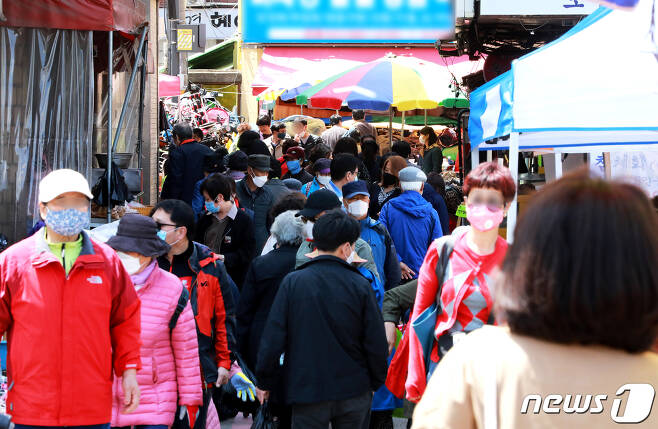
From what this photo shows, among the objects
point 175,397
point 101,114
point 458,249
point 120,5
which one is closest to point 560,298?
point 458,249

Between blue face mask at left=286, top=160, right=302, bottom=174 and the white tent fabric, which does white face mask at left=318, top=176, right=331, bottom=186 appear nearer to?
blue face mask at left=286, top=160, right=302, bottom=174

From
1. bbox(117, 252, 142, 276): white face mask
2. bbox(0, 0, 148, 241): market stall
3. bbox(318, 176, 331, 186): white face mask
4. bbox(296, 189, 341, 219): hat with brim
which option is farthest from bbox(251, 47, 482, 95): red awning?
bbox(117, 252, 142, 276): white face mask

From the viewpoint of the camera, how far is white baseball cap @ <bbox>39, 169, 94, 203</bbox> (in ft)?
14.0

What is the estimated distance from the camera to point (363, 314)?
4.87 metres

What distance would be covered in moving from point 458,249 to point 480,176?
431mm

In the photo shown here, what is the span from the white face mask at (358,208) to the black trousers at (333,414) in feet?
7.15

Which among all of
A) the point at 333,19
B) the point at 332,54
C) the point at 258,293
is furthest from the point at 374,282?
the point at 332,54

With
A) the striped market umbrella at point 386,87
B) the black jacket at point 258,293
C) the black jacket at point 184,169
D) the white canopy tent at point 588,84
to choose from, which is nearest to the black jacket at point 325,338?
the black jacket at point 258,293

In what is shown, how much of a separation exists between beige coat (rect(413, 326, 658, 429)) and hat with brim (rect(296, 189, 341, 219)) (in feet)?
13.4

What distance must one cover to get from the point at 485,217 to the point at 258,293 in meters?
1.95

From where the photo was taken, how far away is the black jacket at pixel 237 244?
25.2ft

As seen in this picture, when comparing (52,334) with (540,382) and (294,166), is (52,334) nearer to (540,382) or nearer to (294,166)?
(540,382)

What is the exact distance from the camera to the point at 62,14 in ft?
26.2

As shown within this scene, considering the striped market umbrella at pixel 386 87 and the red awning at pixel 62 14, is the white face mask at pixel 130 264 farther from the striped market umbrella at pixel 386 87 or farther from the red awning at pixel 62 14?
the striped market umbrella at pixel 386 87
